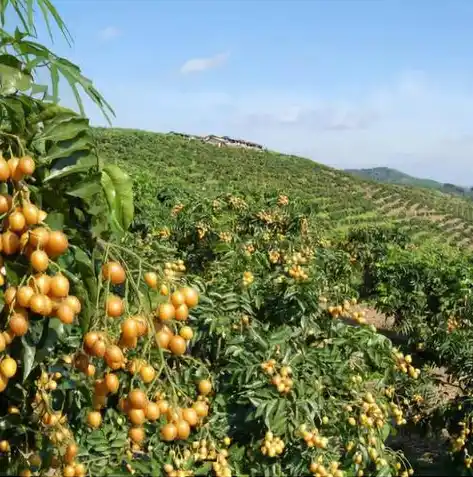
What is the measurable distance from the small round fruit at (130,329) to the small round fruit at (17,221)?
1.05 feet

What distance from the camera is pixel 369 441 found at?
11.8 ft

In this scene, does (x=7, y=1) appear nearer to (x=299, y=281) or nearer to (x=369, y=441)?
(x=369, y=441)

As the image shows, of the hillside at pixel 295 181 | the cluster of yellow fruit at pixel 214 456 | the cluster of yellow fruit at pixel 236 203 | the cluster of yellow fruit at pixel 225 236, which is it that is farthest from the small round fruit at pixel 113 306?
the hillside at pixel 295 181

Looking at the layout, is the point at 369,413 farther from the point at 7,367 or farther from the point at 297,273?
the point at 7,367

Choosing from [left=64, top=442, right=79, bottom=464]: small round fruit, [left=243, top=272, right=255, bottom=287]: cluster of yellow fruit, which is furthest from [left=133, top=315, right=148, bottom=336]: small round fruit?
[left=243, top=272, right=255, bottom=287]: cluster of yellow fruit

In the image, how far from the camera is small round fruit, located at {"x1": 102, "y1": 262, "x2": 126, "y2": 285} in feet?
4.42

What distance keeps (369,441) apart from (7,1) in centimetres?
313

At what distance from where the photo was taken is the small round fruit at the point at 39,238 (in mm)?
1228

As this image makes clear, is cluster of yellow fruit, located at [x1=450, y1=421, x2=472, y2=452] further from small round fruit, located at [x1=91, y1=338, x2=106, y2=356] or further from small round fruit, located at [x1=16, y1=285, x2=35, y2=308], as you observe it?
small round fruit, located at [x1=16, y1=285, x2=35, y2=308]

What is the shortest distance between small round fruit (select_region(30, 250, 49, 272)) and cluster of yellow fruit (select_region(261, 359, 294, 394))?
Result: 232 cm

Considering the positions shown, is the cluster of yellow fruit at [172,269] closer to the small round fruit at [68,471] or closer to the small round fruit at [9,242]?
the small round fruit at [9,242]

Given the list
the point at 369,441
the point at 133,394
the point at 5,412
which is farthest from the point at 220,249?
the point at 133,394

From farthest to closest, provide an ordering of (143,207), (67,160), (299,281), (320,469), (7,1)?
1. (143,207)
2. (299,281)
3. (320,469)
4. (7,1)
5. (67,160)

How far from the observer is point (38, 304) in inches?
47.7
